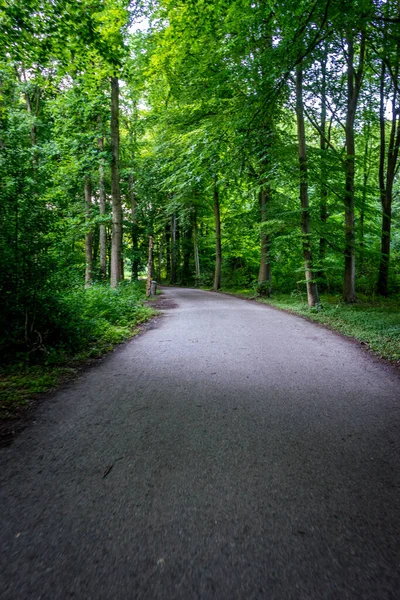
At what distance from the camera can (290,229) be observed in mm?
11609

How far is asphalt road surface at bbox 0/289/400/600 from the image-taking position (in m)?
1.54

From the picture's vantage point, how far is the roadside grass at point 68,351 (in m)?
3.88

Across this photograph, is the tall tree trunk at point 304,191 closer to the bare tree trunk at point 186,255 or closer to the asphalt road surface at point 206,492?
the asphalt road surface at point 206,492

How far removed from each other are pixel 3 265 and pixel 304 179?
31.7 feet

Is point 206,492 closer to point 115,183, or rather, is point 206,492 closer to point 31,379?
point 31,379

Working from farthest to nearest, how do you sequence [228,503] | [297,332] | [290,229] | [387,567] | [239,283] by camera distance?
[239,283] < [290,229] < [297,332] < [228,503] < [387,567]

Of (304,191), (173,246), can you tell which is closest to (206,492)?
(304,191)

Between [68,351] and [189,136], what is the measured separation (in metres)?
9.22

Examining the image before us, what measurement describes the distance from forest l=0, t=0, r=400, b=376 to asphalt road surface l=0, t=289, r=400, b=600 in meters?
2.66

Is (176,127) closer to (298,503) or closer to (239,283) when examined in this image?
(239,283)

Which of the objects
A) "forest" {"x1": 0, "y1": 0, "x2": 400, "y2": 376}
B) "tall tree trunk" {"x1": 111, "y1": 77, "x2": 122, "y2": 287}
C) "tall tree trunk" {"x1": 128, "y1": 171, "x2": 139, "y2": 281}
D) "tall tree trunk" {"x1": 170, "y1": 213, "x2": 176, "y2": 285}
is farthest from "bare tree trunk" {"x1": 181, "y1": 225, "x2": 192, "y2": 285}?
"tall tree trunk" {"x1": 111, "y1": 77, "x2": 122, "y2": 287}

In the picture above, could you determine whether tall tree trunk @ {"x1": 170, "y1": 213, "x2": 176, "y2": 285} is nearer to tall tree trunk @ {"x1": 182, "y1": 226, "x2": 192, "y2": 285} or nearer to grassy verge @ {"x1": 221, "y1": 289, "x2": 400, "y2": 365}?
tall tree trunk @ {"x1": 182, "y1": 226, "x2": 192, "y2": 285}

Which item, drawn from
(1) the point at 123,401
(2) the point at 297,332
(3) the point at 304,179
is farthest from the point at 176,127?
(1) the point at 123,401

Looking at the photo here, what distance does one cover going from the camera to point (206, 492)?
216 cm
